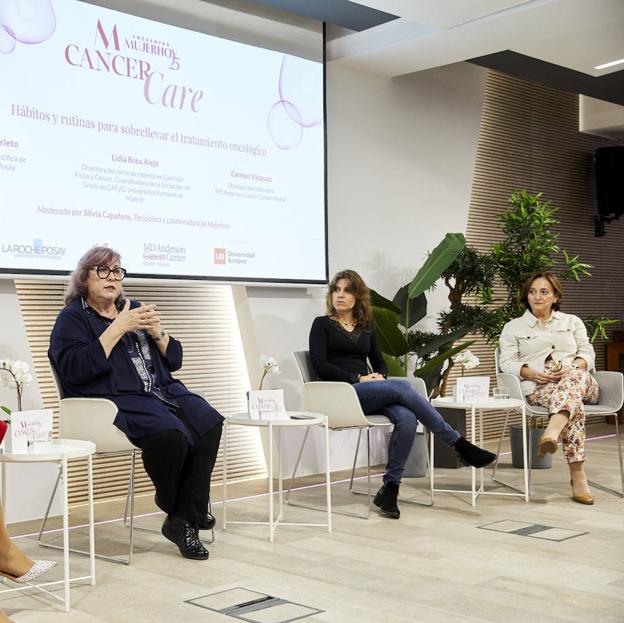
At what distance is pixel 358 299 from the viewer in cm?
474

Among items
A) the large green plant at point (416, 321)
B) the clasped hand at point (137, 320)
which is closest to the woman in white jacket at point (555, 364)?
the large green plant at point (416, 321)

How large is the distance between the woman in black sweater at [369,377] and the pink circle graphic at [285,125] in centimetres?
107

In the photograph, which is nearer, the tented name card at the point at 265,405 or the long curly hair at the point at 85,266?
the long curly hair at the point at 85,266

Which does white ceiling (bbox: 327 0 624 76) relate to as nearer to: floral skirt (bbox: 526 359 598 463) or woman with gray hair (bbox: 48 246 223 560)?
floral skirt (bbox: 526 359 598 463)

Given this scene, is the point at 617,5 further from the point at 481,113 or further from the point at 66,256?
the point at 66,256

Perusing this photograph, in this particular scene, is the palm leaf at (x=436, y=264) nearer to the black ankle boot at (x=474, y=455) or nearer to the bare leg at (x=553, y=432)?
the bare leg at (x=553, y=432)

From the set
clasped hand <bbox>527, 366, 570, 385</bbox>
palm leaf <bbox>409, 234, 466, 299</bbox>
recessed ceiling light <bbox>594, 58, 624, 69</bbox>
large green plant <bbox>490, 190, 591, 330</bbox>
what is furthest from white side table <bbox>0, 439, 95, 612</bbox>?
recessed ceiling light <bbox>594, 58, 624, 69</bbox>

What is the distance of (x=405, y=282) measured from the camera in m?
6.15

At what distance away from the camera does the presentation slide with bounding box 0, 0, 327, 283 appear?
4.21 m

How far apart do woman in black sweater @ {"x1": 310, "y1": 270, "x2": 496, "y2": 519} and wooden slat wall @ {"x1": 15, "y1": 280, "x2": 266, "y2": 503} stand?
766 mm

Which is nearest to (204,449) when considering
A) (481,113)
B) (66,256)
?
(66,256)

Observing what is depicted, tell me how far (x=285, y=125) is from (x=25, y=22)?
1.63 meters

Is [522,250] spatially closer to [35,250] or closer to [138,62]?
[138,62]

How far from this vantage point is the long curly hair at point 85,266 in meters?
3.68
